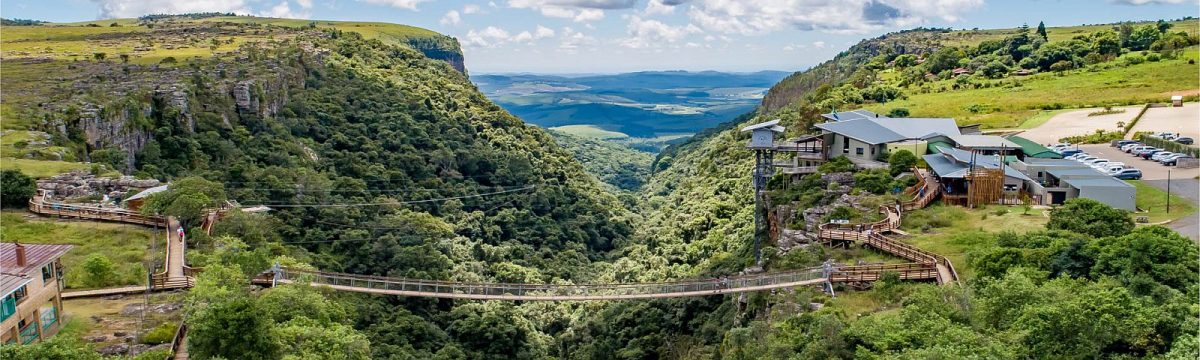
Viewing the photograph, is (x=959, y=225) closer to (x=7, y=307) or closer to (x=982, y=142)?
(x=982, y=142)

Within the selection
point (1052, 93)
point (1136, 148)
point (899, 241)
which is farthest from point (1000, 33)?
point (899, 241)

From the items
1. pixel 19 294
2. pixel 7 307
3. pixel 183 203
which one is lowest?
pixel 7 307

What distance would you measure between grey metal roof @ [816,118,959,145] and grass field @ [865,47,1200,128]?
11606 millimetres

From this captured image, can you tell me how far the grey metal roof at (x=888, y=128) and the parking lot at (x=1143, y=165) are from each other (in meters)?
8.74

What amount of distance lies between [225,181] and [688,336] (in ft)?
108

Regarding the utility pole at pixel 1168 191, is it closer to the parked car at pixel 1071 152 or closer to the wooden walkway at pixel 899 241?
the parked car at pixel 1071 152

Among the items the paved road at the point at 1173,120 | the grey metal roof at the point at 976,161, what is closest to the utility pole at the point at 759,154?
the grey metal roof at the point at 976,161

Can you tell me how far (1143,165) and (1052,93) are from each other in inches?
1404

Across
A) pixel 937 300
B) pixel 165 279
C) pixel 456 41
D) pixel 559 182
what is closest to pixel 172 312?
pixel 165 279

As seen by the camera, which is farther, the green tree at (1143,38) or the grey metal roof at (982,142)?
the green tree at (1143,38)

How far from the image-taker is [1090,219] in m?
38.2

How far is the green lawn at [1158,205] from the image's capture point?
42.1 meters

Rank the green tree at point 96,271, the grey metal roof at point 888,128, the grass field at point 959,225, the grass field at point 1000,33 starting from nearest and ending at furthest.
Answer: the green tree at point 96,271
the grass field at point 959,225
the grey metal roof at point 888,128
the grass field at point 1000,33

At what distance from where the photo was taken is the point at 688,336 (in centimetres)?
5241
